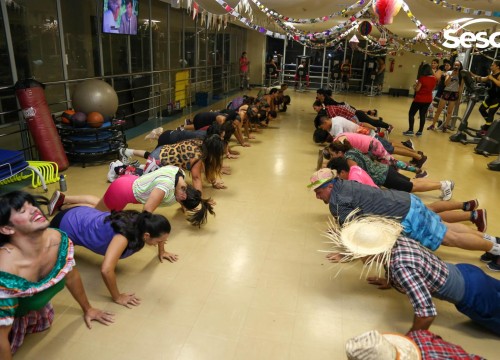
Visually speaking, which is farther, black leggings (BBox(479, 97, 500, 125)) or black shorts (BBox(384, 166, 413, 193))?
black leggings (BBox(479, 97, 500, 125))

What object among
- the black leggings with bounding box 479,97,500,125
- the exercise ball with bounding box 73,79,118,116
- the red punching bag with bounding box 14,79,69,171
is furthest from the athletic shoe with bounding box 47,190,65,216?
the black leggings with bounding box 479,97,500,125

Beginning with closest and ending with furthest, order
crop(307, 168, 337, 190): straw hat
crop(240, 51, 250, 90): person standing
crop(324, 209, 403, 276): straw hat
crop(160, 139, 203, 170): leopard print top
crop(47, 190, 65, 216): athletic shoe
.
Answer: crop(324, 209, 403, 276): straw hat < crop(307, 168, 337, 190): straw hat < crop(47, 190, 65, 216): athletic shoe < crop(160, 139, 203, 170): leopard print top < crop(240, 51, 250, 90): person standing

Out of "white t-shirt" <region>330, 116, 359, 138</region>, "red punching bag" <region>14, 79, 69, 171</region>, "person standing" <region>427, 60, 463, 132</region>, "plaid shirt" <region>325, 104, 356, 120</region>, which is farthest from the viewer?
"person standing" <region>427, 60, 463, 132</region>

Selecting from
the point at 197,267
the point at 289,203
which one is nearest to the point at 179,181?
the point at 197,267

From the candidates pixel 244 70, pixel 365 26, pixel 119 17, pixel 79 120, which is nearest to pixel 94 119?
pixel 79 120

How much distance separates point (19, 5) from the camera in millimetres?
5484

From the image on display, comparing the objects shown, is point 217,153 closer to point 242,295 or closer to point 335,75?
point 242,295

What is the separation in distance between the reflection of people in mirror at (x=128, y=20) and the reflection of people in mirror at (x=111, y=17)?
190 millimetres

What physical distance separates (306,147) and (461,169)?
260 centimetres

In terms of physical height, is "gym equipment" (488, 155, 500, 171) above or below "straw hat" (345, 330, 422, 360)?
below

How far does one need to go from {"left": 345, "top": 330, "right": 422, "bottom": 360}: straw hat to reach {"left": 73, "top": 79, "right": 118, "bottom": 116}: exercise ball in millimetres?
4988

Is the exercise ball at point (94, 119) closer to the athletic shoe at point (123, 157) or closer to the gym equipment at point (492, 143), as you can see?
the athletic shoe at point (123, 157)

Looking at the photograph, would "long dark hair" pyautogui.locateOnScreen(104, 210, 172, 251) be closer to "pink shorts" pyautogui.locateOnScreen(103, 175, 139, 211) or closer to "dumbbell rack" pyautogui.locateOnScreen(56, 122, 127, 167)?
"pink shorts" pyautogui.locateOnScreen(103, 175, 139, 211)

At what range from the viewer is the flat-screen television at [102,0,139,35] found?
20.0 feet
